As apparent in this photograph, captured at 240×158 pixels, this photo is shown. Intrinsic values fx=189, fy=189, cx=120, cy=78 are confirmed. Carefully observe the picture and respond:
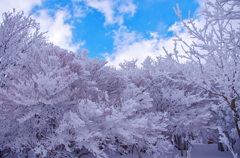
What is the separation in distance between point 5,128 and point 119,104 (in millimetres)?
5321

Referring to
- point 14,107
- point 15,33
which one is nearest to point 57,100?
point 14,107

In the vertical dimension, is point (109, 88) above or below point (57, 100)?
above

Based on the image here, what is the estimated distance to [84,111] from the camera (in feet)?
27.0

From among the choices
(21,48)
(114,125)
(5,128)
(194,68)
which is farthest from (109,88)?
(194,68)

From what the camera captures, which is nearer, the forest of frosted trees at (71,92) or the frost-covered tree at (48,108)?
the forest of frosted trees at (71,92)

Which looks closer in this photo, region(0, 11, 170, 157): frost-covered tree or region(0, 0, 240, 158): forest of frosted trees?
region(0, 0, 240, 158): forest of frosted trees

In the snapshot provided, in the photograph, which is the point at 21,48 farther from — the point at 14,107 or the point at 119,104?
the point at 119,104

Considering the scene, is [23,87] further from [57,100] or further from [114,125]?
[114,125]

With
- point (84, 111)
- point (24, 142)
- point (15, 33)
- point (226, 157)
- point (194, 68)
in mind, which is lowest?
point (226, 157)

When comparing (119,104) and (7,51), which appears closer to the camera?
(7,51)

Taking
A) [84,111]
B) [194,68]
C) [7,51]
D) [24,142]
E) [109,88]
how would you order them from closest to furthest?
1. [194,68]
2. [24,142]
3. [84,111]
4. [7,51]
5. [109,88]

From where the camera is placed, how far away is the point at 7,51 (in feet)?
30.8

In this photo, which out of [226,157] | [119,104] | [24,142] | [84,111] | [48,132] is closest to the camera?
[24,142]

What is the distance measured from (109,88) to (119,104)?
11.2 ft
